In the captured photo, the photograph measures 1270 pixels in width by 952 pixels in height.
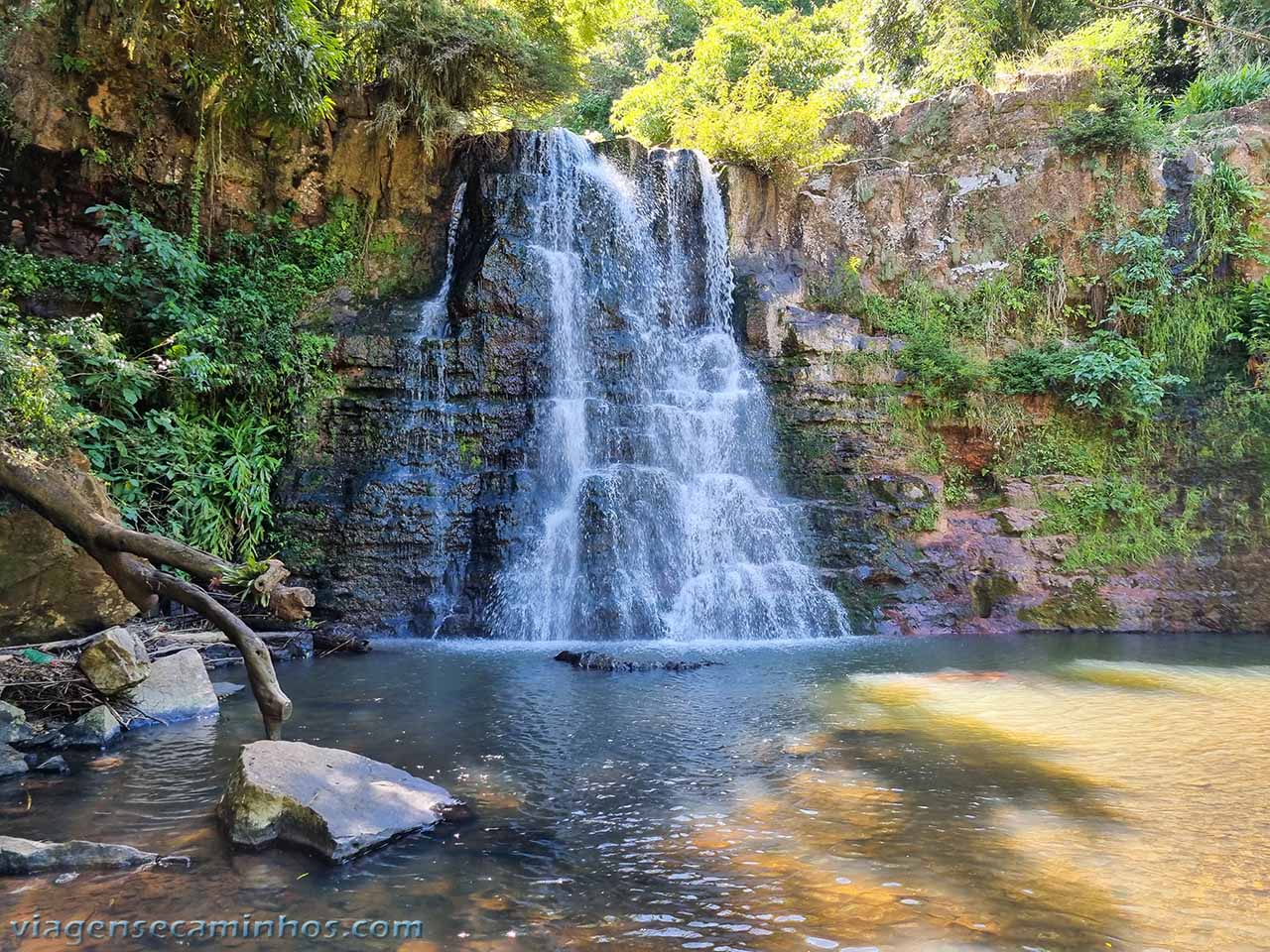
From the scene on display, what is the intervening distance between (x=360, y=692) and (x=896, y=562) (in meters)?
7.39

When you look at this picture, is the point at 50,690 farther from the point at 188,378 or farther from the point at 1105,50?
the point at 1105,50

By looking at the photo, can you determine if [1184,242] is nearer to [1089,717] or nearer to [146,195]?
[1089,717]

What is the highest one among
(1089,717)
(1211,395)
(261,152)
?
(261,152)

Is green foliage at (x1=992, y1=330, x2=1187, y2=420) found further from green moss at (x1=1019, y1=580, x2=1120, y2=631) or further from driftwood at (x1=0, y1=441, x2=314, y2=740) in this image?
driftwood at (x1=0, y1=441, x2=314, y2=740)

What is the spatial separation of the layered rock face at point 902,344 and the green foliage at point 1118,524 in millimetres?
168

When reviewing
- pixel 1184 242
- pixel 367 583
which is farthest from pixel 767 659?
pixel 1184 242

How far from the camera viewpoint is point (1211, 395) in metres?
12.4

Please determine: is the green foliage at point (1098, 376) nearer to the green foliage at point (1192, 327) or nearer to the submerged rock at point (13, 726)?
the green foliage at point (1192, 327)

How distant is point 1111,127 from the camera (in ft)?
45.3

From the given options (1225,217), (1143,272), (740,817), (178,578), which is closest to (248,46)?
(178,578)

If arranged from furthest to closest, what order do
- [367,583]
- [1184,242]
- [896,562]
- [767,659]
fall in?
1. [1184,242]
2. [896,562]
3. [367,583]
4. [767,659]

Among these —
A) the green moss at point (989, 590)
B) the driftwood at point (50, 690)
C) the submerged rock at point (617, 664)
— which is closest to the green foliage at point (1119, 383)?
the green moss at point (989, 590)

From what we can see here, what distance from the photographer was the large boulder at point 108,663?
18.2ft

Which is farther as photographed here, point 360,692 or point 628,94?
point 628,94
